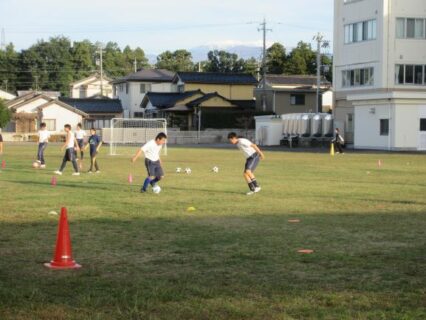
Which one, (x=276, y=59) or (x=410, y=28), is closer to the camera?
(x=410, y=28)

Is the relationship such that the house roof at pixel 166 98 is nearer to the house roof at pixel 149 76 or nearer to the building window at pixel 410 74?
the house roof at pixel 149 76

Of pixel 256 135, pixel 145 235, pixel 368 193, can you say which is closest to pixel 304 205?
pixel 368 193

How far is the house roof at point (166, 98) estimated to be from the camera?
76.4 m

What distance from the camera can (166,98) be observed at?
260 ft

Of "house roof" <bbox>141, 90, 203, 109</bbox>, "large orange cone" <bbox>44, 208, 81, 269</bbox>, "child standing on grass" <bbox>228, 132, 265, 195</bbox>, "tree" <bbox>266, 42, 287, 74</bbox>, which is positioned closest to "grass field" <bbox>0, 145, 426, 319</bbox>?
"large orange cone" <bbox>44, 208, 81, 269</bbox>

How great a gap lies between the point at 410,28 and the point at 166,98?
110ft

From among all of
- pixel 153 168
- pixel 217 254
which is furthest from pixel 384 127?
pixel 217 254

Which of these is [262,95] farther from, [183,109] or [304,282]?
[304,282]

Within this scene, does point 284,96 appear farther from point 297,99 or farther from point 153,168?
point 153,168

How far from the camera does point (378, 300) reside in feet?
21.7

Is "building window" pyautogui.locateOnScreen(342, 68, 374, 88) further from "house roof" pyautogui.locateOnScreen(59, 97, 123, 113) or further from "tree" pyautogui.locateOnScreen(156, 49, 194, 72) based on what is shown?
"tree" pyautogui.locateOnScreen(156, 49, 194, 72)

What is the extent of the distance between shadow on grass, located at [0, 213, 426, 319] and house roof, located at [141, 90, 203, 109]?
64.4m

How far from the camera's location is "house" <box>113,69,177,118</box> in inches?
3457

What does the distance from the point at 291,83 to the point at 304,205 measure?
216 ft
